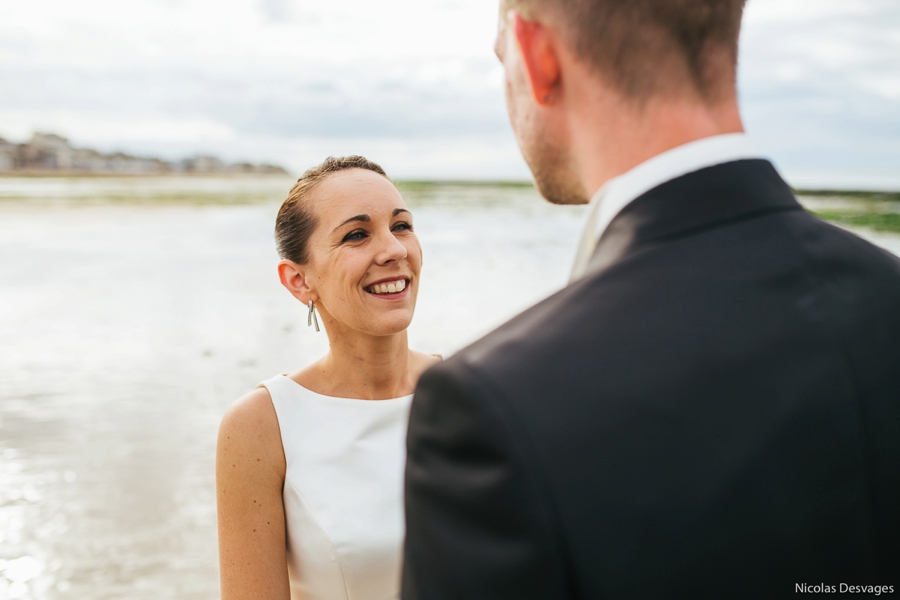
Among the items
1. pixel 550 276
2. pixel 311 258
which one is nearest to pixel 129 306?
Result: pixel 550 276

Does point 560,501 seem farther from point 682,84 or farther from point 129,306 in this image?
point 129,306

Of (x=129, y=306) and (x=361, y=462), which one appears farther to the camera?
(x=129, y=306)

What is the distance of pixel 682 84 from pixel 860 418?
63 cm

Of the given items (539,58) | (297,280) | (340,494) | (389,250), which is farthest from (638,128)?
(297,280)

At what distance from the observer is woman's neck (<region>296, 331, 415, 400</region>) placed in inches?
135

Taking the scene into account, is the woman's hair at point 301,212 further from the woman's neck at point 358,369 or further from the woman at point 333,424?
the woman's neck at point 358,369

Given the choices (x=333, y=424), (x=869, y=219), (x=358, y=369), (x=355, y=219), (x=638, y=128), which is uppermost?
(x=638, y=128)

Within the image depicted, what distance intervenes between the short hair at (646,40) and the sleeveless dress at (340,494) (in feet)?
7.84

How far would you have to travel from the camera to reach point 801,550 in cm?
110

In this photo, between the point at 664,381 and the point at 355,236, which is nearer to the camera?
the point at 664,381

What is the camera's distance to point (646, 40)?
117 centimetres

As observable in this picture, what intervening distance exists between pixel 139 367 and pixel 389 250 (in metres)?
7.84

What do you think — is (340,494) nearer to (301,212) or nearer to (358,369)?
(358,369)

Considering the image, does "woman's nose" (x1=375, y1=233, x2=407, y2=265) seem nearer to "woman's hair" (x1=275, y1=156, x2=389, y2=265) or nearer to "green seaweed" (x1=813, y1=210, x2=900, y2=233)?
"woman's hair" (x1=275, y1=156, x2=389, y2=265)
